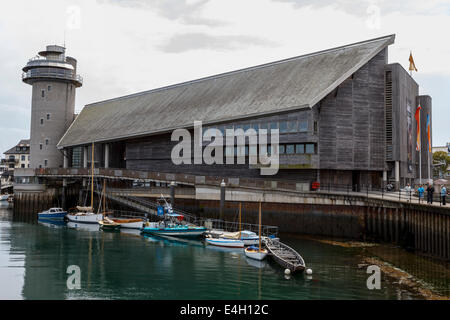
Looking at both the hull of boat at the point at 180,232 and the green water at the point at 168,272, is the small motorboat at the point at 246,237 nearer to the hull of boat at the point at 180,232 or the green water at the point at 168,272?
the green water at the point at 168,272

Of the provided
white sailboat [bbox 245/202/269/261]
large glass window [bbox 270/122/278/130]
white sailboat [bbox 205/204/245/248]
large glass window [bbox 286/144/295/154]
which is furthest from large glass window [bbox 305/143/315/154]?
white sailboat [bbox 245/202/269/261]

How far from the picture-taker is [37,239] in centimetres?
3897

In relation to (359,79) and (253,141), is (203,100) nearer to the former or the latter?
(253,141)

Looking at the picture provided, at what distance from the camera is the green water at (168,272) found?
808 inches

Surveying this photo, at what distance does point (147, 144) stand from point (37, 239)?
21.7 metres

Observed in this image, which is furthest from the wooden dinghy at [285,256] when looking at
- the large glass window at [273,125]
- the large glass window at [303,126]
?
the large glass window at [273,125]

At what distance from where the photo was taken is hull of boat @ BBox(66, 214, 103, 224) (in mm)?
50734

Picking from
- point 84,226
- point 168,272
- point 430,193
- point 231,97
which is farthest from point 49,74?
point 430,193

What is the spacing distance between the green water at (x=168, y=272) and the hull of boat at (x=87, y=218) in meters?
12.2

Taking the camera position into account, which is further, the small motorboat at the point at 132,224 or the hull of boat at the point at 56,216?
the hull of boat at the point at 56,216

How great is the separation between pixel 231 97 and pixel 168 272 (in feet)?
95.5

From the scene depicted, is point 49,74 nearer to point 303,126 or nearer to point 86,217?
point 86,217
